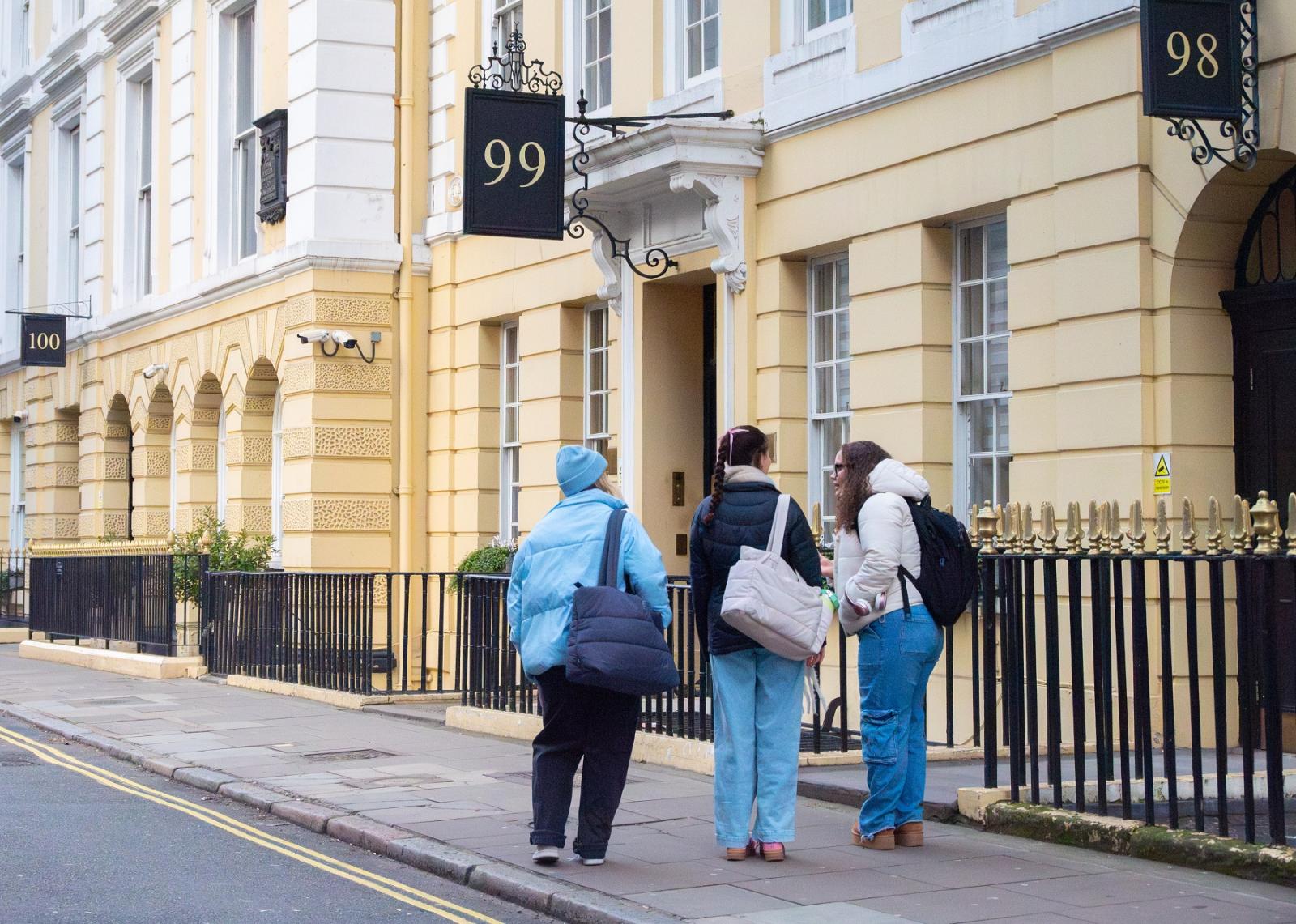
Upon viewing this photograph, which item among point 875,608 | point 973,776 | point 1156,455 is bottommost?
point 973,776

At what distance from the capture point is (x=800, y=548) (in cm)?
763

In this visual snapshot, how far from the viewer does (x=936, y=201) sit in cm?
1223

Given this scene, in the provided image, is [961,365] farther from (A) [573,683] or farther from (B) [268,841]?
(B) [268,841]

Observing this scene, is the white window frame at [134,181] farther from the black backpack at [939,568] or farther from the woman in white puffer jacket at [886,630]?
the black backpack at [939,568]

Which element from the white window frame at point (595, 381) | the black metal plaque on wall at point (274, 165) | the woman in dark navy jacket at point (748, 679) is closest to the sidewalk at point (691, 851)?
the woman in dark navy jacket at point (748, 679)

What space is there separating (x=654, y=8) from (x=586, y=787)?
9.33 m

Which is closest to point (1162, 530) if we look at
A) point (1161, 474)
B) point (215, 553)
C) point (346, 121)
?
point (1161, 474)

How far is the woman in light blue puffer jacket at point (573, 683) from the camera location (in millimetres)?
7531

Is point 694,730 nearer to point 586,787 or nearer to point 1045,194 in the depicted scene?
point 586,787

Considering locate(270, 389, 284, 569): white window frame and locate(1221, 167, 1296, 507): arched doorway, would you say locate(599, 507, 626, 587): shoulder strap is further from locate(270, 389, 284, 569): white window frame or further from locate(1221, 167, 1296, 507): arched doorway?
locate(270, 389, 284, 569): white window frame

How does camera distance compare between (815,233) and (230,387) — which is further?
(230,387)

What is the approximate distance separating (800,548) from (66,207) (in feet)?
83.6

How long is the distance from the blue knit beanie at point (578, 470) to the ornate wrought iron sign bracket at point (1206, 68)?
385 cm

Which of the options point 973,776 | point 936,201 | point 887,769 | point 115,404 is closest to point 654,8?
point 936,201
